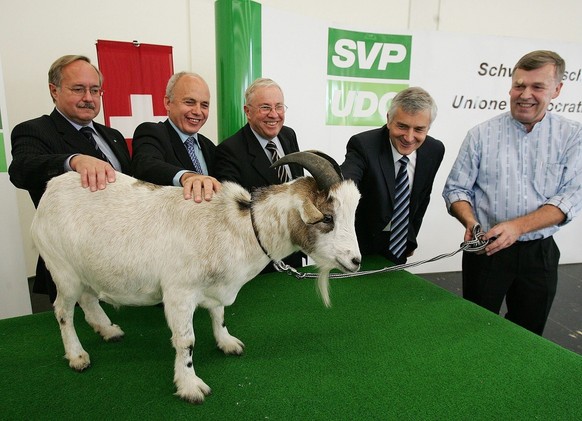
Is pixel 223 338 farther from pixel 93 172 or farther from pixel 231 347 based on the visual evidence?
pixel 93 172

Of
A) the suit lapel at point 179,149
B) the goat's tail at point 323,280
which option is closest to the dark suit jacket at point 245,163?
the suit lapel at point 179,149

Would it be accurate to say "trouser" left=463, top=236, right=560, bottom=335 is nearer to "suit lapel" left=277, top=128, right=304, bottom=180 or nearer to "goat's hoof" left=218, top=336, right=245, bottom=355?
"suit lapel" left=277, top=128, right=304, bottom=180

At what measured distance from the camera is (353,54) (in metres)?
4.27

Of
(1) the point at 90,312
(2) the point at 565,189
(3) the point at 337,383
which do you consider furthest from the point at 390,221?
(1) the point at 90,312

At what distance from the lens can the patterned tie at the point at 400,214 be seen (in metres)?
2.59

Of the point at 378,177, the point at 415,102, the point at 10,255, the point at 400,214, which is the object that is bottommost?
the point at 10,255

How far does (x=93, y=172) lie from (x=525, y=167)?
2.43 metres

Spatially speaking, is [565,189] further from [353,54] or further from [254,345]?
[353,54]

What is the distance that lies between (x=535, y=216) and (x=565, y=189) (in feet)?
1.03

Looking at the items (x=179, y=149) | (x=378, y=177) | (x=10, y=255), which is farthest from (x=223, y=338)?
A: (x=10, y=255)

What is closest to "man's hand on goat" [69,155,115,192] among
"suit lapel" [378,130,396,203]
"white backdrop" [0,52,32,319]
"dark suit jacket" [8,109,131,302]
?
"dark suit jacket" [8,109,131,302]

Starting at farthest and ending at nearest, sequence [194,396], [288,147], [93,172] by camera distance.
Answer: [288,147]
[93,172]
[194,396]

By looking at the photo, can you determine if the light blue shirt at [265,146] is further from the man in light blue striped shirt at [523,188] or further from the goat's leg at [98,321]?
the goat's leg at [98,321]

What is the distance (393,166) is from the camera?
2.55 meters
